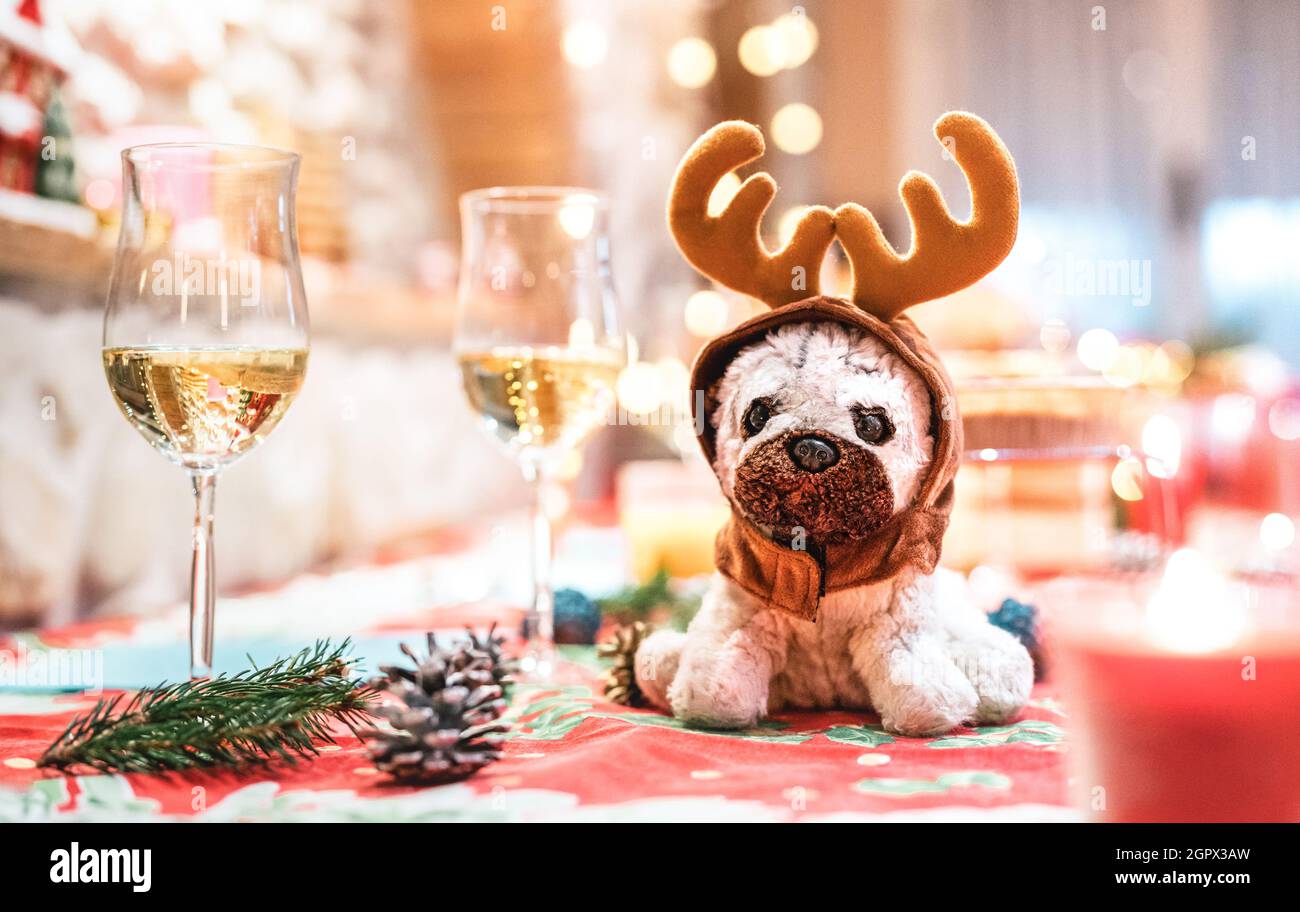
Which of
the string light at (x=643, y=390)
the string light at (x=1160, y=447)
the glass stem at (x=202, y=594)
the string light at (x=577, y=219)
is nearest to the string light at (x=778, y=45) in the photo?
the string light at (x=643, y=390)

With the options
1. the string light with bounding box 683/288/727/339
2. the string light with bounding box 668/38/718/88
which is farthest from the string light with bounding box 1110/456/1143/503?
the string light with bounding box 668/38/718/88

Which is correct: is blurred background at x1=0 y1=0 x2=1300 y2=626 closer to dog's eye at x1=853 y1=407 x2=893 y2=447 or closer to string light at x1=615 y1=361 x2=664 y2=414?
string light at x1=615 y1=361 x2=664 y2=414

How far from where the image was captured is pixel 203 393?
0.64 m

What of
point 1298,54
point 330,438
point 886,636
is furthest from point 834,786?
point 1298,54

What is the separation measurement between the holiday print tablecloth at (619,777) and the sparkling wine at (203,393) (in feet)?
0.55

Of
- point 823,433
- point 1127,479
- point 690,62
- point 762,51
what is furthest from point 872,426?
point 762,51

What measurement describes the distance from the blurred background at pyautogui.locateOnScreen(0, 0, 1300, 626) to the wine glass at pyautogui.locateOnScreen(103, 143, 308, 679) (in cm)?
48

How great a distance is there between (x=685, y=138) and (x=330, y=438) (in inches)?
90.8

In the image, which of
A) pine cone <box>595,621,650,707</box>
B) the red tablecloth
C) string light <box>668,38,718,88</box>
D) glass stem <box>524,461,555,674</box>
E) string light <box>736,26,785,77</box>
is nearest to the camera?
the red tablecloth

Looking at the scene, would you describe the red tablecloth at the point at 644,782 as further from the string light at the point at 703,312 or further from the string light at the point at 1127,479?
the string light at the point at 703,312

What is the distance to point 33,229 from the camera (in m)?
1.08

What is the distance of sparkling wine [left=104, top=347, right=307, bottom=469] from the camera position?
0.63 meters

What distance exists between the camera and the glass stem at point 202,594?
64cm
